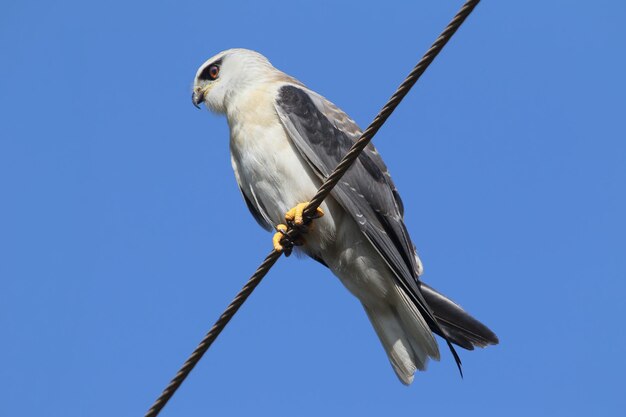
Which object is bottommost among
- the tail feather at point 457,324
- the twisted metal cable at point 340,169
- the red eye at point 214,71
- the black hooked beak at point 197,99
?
the twisted metal cable at point 340,169

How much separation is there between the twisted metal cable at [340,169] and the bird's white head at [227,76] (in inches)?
69.9

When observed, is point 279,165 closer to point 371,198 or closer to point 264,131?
point 264,131

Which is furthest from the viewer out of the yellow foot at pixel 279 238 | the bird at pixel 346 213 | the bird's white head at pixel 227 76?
the bird's white head at pixel 227 76

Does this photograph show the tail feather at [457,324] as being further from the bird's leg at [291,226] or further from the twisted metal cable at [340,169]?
the twisted metal cable at [340,169]

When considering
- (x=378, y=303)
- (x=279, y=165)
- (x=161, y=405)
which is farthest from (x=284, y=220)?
(x=161, y=405)

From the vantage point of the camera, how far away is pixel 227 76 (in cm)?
532

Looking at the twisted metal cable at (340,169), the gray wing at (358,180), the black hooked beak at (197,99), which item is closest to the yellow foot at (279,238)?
the gray wing at (358,180)

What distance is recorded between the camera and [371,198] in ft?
15.1

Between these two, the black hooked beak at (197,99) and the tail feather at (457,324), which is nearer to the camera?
the tail feather at (457,324)

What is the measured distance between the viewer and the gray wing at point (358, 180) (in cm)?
441

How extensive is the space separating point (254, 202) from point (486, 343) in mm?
1520

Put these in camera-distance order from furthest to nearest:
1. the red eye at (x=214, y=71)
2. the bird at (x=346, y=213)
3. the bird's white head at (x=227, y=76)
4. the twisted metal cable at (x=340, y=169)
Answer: the red eye at (x=214, y=71) → the bird's white head at (x=227, y=76) → the bird at (x=346, y=213) → the twisted metal cable at (x=340, y=169)

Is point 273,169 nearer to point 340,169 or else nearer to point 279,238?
point 279,238

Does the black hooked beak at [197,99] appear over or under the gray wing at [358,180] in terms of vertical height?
over
